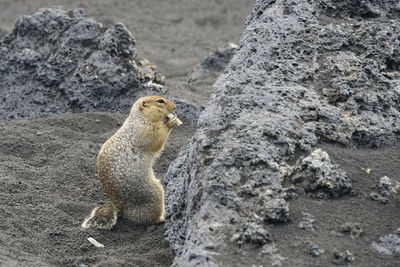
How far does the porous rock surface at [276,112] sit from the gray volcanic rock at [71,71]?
3154 mm

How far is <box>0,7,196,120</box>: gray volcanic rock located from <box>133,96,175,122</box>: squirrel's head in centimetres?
223

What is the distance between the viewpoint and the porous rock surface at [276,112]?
3.62 meters

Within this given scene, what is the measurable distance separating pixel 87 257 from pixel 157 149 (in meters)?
1.44

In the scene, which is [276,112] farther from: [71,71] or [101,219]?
[71,71]

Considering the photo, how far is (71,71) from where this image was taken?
8.06 m

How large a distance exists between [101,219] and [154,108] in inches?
49.7

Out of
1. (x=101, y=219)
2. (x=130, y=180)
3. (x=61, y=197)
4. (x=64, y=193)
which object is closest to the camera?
(x=101, y=219)

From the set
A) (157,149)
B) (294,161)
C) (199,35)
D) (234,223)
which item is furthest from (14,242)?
(199,35)

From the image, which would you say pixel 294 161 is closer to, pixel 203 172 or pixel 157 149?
pixel 203 172

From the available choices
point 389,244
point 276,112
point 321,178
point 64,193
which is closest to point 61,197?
point 64,193

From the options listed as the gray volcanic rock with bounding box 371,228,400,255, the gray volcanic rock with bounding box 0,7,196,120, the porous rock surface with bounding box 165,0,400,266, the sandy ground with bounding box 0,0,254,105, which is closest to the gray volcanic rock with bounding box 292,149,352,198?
the porous rock surface with bounding box 165,0,400,266

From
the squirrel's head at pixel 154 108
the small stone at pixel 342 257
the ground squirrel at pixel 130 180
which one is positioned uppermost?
the small stone at pixel 342 257

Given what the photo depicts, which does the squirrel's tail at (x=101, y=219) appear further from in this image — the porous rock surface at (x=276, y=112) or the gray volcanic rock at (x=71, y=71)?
the gray volcanic rock at (x=71, y=71)

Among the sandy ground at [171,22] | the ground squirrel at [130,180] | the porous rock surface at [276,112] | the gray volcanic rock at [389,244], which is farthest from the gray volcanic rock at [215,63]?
the gray volcanic rock at [389,244]
